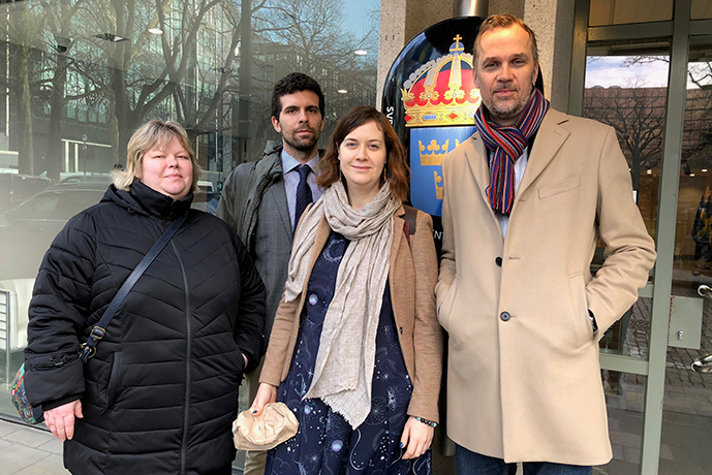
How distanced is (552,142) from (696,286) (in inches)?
56.1

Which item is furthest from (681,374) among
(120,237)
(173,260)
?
(120,237)

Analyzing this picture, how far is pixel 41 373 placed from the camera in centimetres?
179

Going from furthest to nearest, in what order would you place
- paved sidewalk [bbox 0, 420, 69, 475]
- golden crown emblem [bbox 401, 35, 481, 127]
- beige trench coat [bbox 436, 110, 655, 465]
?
paved sidewalk [bbox 0, 420, 69, 475] → golden crown emblem [bbox 401, 35, 481, 127] → beige trench coat [bbox 436, 110, 655, 465]

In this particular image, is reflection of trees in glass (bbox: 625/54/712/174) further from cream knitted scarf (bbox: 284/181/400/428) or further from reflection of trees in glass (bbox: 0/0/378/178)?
reflection of trees in glass (bbox: 0/0/378/178)

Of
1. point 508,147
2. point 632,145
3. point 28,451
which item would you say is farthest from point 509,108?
point 28,451

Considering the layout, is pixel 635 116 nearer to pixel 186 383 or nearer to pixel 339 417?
pixel 339 417

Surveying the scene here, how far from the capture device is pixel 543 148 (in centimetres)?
163

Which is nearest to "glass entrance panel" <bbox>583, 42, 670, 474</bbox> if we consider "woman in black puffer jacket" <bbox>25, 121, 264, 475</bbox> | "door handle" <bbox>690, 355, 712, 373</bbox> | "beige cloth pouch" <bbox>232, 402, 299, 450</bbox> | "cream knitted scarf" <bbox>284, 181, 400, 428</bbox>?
"door handle" <bbox>690, 355, 712, 373</bbox>

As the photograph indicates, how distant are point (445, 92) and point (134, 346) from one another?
1.57 m

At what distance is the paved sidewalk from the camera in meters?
3.48

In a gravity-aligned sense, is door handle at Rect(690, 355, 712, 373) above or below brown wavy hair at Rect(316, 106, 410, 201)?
below

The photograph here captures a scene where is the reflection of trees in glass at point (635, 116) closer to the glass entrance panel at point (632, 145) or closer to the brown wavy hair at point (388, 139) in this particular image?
the glass entrance panel at point (632, 145)

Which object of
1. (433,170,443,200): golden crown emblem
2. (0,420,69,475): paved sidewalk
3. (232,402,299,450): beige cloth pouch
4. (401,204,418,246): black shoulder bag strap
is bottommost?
(0,420,69,475): paved sidewalk

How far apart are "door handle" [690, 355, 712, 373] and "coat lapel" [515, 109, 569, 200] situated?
1.54 meters
